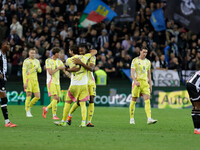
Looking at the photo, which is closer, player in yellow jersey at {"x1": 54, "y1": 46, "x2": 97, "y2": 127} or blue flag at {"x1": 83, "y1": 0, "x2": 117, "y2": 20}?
player in yellow jersey at {"x1": 54, "y1": 46, "x2": 97, "y2": 127}

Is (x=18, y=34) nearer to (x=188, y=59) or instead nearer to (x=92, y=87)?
(x=188, y=59)

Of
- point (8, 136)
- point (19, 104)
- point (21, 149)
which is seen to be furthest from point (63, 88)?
point (21, 149)

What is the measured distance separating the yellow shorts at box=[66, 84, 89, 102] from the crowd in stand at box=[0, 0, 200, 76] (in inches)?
470

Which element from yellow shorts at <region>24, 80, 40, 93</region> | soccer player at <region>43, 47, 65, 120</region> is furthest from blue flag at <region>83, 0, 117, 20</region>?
soccer player at <region>43, 47, 65, 120</region>

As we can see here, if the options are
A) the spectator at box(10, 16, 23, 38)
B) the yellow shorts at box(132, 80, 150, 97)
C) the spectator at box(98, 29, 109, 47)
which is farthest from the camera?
the spectator at box(10, 16, 23, 38)

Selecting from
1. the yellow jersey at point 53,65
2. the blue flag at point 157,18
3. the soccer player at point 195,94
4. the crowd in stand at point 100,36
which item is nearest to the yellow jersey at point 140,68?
the yellow jersey at point 53,65

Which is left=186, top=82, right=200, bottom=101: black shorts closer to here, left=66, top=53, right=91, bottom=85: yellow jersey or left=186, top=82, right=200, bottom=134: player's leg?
left=186, top=82, right=200, bottom=134: player's leg

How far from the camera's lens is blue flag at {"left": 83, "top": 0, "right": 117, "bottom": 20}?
25.6 m

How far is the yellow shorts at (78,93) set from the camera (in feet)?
41.9

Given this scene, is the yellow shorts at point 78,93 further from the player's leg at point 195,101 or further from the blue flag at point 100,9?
the blue flag at point 100,9

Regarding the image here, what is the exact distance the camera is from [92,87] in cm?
1397

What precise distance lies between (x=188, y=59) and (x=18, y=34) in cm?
973

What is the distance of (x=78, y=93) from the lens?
504 inches

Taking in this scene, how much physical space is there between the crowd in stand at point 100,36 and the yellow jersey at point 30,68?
654 cm
